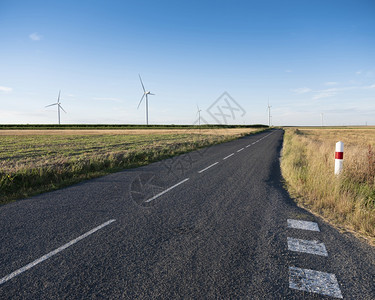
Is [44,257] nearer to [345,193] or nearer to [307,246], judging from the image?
[307,246]

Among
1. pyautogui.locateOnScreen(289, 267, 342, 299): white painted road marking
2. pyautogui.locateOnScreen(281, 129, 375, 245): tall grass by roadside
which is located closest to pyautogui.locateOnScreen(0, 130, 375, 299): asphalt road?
pyautogui.locateOnScreen(289, 267, 342, 299): white painted road marking

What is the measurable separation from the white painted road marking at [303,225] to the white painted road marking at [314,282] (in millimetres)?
1450

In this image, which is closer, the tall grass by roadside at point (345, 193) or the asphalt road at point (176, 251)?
the asphalt road at point (176, 251)

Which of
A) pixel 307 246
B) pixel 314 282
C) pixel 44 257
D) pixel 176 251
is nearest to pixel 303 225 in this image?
A: pixel 307 246

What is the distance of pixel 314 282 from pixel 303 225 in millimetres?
1816

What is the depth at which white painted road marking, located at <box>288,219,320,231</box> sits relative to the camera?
438 centimetres

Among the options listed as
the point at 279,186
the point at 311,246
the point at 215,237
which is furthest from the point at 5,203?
the point at 279,186

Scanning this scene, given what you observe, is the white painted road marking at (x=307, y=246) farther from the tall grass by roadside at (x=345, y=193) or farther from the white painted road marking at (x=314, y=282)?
the tall grass by roadside at (x=345, y=193)

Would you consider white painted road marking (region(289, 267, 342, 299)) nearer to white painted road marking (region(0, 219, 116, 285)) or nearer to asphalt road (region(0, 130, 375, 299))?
asphalt road (region(0, 130, 375, 299))

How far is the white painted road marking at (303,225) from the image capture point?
14.4 feet

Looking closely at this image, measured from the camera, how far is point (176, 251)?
3568 millimetres

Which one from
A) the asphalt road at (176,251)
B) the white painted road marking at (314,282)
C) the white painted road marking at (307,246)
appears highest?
Result: the asphalt road at (176,251)

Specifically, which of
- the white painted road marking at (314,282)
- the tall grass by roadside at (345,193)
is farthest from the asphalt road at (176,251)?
the tall grass by roadside at (345,193)

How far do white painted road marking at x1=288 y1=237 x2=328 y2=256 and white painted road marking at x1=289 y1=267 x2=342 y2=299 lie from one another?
0.54 meters
